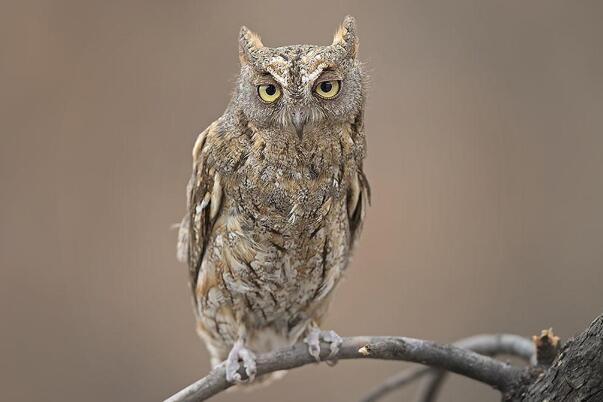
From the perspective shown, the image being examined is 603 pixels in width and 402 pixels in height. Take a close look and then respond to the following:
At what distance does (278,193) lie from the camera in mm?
2062

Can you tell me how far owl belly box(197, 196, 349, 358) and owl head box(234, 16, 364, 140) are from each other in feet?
0.95

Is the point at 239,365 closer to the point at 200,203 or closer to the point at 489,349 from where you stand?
the point at 200,203

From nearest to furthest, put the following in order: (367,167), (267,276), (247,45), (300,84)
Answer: (300,84) → (247,45) → (267,276) → (367,167)

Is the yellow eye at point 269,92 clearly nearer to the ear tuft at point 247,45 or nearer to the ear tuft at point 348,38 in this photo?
the ear tuft at point 247,45

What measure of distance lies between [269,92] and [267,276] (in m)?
0.54

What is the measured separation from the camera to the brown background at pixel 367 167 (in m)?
3.55

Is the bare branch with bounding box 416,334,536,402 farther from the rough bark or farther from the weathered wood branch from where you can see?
the rough bark

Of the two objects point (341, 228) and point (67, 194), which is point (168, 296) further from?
point (341, 228)

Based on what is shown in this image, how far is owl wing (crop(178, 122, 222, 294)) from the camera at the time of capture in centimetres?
217

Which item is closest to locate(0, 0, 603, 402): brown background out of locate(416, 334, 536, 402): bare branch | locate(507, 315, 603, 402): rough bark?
locate(416, 334, 536, 402): bare branch

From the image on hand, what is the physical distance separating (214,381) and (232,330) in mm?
374

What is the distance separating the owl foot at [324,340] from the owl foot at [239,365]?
16 centimetres

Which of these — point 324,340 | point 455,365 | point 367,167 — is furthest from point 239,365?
point 367,167

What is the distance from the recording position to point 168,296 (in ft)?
11.9
